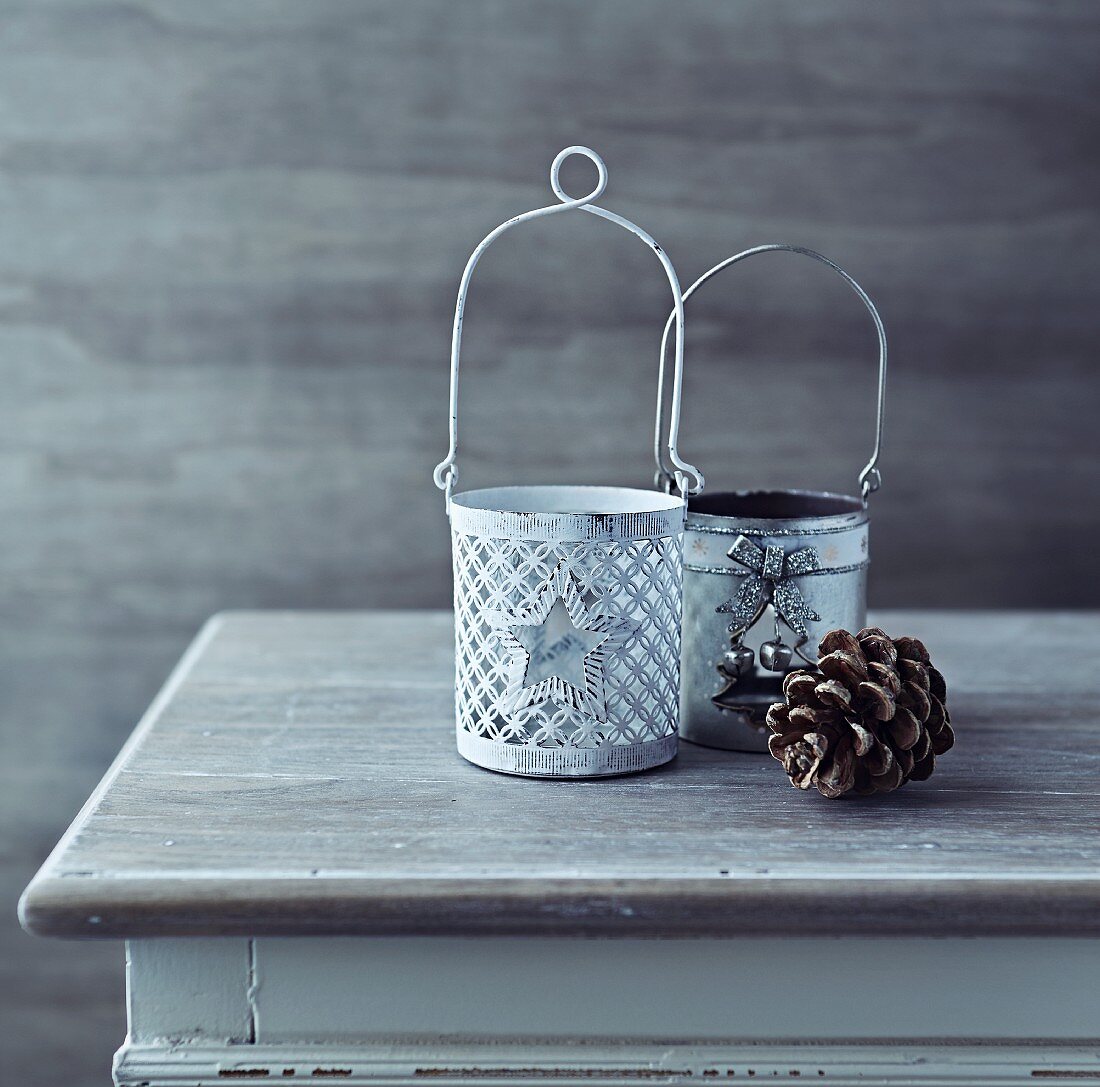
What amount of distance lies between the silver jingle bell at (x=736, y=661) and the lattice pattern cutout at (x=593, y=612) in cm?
4

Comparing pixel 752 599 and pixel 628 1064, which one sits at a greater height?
pixel 752 599

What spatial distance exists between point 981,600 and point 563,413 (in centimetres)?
48

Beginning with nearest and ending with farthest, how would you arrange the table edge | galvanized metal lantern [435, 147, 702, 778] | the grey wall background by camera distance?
the table edge
galvanized metal lantern [435, 147, 702, 778]
the grey wall background

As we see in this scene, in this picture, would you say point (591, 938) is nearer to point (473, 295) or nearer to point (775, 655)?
point (775, 655)

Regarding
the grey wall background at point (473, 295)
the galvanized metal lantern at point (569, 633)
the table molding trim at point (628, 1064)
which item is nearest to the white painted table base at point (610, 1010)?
the table molding trim at point (628, 1064)

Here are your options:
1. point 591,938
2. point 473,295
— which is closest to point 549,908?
point 591,938

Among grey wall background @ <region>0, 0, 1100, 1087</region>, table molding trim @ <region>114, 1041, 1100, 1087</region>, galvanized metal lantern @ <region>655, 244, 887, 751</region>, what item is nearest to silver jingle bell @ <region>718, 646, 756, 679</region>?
galvanized metal lantern @ <region>655, 244, 887, 751</region>

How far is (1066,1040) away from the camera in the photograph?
57 centimetres

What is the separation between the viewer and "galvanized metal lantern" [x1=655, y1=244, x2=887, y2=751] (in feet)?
2.30

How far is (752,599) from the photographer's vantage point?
70 centimetres

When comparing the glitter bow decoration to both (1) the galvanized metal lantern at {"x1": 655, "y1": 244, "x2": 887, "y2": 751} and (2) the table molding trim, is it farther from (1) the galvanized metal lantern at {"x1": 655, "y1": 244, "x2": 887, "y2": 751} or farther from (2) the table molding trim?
(2) the table molding trim

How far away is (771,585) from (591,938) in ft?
0.78

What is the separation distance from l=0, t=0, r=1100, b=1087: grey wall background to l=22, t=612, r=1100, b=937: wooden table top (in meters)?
0.46

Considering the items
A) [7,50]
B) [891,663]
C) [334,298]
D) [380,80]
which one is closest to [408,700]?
[891,663]
